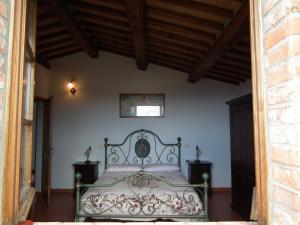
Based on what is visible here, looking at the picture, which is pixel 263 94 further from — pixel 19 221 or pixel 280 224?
pixel 19 221

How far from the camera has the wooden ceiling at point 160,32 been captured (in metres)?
2.70

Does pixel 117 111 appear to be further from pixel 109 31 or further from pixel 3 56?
pixel 3 56

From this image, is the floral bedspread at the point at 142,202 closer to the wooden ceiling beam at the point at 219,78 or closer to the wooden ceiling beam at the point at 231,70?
the wooden ceiling beam at the point at 231,70

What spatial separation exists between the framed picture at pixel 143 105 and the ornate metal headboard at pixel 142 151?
0.40 meters

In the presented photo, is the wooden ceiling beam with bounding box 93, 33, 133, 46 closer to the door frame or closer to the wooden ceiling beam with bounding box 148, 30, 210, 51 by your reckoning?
the wooden ceiling beam with bounding box 148, 30, 210, 51

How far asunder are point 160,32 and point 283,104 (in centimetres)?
303

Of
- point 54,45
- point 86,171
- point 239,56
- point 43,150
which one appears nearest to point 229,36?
point 239,56

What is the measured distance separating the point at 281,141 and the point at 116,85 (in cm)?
486

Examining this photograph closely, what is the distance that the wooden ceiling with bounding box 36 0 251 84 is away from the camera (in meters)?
2.70

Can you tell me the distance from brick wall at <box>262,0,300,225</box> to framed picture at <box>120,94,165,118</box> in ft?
14.9

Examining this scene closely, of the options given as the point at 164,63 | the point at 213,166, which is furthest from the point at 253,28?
the point at 213,166

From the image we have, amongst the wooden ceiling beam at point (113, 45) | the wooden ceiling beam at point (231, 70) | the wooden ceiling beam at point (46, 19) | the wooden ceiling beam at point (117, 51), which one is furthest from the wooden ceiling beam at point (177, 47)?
the wooden ceiling beam at point (46, 19)

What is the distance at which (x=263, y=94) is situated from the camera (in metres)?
0.93

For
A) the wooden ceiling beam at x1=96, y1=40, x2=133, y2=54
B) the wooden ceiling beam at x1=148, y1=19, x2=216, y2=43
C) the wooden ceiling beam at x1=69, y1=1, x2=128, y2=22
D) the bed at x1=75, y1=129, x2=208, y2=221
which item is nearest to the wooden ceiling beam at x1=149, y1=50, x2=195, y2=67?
the wooden ceiling beam at x1=96, y1=40, x2=133, y2=54
